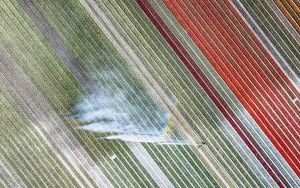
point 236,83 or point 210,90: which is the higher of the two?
point 210,90

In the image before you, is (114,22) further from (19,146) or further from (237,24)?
(19,146)

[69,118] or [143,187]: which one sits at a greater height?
[69,118]

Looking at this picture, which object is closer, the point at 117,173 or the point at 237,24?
the point at 117,173

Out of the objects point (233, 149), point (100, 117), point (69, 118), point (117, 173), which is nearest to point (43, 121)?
point (69, 118)

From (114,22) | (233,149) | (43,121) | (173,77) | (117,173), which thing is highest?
(114,22)

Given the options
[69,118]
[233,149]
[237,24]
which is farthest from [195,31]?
[69,118]

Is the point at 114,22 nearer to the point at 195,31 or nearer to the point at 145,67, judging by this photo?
the point at 145,67
